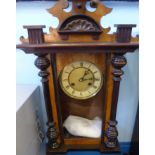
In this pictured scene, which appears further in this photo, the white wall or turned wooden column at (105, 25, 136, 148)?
the white wall

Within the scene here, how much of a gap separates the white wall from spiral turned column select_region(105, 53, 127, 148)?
0.82 feet

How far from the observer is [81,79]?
76 cm

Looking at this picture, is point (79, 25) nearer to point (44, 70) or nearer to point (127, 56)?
point (44, 70)

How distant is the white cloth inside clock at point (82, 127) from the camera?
0.82 metres

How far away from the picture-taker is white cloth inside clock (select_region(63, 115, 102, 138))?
32.4 inches

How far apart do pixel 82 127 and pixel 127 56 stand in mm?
406

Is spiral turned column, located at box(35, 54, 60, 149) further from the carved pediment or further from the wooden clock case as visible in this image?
the carved pediment

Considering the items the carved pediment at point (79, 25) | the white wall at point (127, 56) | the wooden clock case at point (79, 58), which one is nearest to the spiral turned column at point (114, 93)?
the wooden clock case at point (79, 58)

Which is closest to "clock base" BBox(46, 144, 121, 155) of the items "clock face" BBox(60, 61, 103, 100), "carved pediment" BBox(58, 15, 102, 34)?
"clock face" BBox(60, 61, 103, 100)

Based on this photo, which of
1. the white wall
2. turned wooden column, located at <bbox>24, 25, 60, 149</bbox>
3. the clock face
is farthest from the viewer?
the white wall

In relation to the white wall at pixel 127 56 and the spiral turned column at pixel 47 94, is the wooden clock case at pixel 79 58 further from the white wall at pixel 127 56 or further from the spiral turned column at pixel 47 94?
the white wall at pixel 127 56
